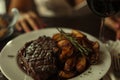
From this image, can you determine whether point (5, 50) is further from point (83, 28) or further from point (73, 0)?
point (73, 0)

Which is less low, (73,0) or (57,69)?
(73,0)

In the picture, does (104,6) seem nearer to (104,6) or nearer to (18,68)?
(104,6)

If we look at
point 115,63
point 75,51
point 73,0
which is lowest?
point 115,63

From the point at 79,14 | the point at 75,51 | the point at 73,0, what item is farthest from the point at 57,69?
the point at 73,0

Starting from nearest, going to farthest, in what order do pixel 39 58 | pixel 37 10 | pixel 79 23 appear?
pixel 39 58
pixel 79 23
pixel 37 10

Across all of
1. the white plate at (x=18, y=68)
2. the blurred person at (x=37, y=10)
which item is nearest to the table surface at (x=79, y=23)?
the blurred person at (x=37, y=10)

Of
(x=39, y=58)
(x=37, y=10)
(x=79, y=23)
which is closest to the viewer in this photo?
(x=39, y=58)

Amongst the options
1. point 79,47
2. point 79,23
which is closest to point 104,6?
point 79,47
